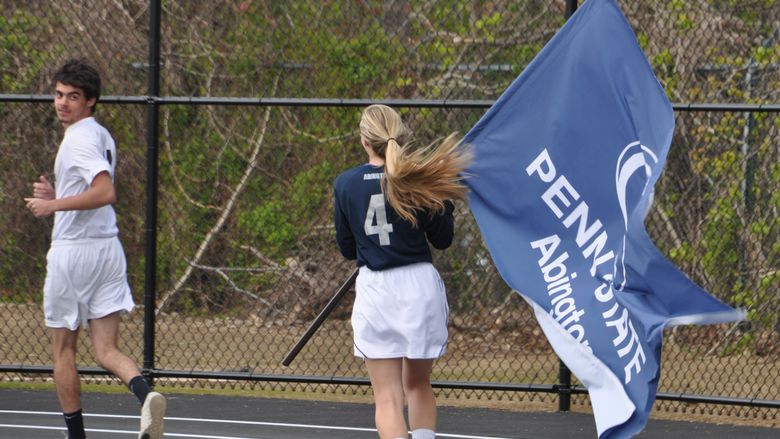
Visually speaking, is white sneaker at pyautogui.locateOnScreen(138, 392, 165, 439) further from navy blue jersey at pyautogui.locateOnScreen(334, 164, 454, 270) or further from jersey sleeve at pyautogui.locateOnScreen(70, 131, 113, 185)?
navy blue jersey at pyautogui.locateOnScreen(334, 164, 454, 270)

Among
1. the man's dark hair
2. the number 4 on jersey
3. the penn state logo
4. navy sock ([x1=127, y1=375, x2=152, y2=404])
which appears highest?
the penn state logo

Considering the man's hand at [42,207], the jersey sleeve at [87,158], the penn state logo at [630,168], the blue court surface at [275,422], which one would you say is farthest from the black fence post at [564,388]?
the man's hand at [42,207]

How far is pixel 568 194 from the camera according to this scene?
21.1 feet

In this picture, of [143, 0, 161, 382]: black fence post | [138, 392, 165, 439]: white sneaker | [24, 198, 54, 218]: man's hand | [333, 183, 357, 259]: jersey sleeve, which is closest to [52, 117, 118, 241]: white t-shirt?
[24, 198, 54, 218]: man's hand

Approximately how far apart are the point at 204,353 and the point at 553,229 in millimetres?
5223

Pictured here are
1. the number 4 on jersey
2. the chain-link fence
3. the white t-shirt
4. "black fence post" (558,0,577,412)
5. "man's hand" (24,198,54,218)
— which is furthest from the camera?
the chain-link fence

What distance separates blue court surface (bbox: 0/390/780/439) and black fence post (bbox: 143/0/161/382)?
0.45 meters

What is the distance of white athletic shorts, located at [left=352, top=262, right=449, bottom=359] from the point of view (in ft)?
20.7

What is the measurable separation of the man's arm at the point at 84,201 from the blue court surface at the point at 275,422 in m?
1.64

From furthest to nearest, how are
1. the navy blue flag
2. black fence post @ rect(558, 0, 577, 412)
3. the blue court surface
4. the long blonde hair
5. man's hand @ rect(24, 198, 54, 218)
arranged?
black fence post @ rect(558, 0, 577, 412) → the blue court surface → man's hand @ rect(24, 198, 54, 218) → the long blonde hair → the navy blue flag

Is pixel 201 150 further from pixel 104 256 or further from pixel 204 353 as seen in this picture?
pixel 104 256

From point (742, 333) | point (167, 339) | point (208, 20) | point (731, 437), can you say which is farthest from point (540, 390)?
point (208, 20)

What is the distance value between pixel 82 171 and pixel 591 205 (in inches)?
98.3

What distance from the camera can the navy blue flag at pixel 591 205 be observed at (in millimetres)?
5891
